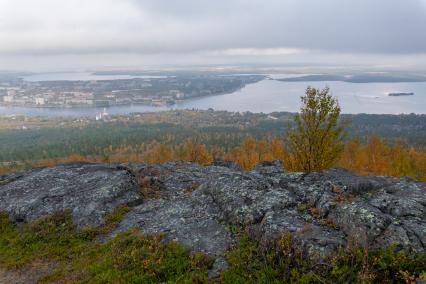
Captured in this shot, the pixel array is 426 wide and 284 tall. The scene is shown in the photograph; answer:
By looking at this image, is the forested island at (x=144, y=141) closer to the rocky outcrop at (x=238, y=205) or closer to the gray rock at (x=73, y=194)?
the gray rock at (x=73, y=194)

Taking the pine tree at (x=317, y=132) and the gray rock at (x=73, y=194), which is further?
the pine tree at (x=317, y=132)

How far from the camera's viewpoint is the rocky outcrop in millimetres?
13070

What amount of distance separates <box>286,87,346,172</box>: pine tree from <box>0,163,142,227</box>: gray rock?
12.7 m

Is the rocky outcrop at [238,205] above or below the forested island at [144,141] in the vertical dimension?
above

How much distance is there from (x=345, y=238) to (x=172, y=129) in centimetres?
18617

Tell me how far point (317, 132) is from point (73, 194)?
17.3 meters

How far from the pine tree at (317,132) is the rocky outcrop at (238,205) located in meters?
4.94

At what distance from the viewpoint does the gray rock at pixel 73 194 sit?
64.1ft

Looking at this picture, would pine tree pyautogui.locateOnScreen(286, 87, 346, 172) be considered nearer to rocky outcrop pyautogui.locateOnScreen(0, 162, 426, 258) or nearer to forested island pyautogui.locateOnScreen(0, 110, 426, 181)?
rocky outcrop pyautogui.locateOnScreen(0, 162, 426, 258)

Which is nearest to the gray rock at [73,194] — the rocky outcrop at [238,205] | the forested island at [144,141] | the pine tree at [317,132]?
the rocky outcrop at [238,205]

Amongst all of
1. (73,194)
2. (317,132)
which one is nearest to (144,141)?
(73,194)

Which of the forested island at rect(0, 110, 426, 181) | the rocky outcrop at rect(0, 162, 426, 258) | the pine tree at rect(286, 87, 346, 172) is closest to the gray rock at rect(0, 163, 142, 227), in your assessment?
the rocky outcrop at rect(0, 162, 426, 258)

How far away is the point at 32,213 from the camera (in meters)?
19.8

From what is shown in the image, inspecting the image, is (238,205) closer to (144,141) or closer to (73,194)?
(73,194)
